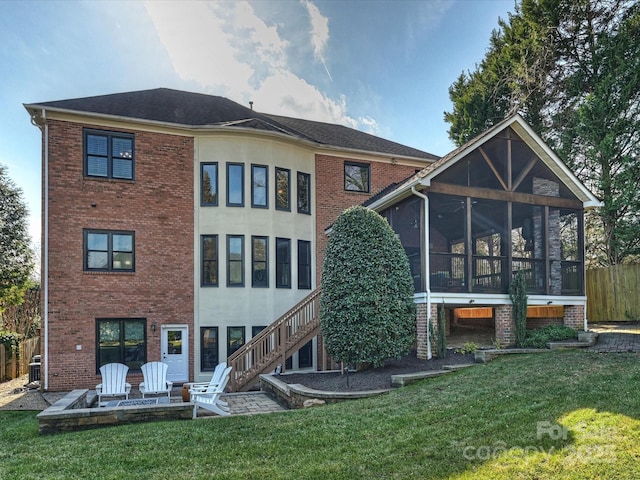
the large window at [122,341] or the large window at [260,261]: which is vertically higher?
the large window at [260,261]

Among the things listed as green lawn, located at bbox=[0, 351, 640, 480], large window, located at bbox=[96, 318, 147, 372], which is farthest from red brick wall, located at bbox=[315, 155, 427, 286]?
green lawn, located at bbox=[0, 351, 640, 480]

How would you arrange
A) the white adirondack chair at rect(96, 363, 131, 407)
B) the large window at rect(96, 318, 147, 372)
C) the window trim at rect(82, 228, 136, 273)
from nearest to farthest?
1. the white adirondack chair at rect(96, 363, 131, 407)
2. the large window at rect(96, 318, 147, 372)
3. the window trim at rect(82, 228, 136, 273)

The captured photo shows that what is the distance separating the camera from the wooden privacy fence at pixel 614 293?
16.9 metres

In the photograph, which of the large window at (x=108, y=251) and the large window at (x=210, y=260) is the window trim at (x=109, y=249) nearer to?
the large window at (x=108, y=251)

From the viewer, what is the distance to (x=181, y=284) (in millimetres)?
15578

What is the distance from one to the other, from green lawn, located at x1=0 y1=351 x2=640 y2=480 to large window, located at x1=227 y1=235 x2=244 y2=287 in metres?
8.03

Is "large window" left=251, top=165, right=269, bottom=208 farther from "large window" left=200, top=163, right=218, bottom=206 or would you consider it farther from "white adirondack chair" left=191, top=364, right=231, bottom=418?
"white adirondack chair" left=191, top=364, right=231, bottom=418

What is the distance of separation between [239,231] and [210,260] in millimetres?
1392

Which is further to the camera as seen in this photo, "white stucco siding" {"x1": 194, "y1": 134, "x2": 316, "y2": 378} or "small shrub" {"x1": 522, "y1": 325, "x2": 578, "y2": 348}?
"white stucco siding" {"x1": 194, "y1": 134, "x2": 316, "y2": 378}

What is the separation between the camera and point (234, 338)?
1575cm

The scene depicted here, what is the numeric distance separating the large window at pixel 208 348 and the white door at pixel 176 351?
0.48 meters

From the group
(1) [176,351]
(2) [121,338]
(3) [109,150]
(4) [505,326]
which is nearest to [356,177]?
(4) [505,326]

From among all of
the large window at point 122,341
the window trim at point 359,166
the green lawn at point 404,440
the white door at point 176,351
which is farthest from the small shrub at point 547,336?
the large window at point 122,341

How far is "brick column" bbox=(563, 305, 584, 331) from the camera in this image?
13930 millimetres
